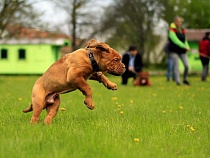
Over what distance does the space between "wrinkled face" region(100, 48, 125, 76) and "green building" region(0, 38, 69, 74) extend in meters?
33.1

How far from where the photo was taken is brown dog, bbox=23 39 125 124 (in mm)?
6391

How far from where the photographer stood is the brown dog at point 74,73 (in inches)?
252

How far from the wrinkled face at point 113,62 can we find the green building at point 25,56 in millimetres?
33118

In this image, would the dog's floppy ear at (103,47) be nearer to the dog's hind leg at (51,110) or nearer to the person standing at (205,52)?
the dog's hind leg at (51,110)

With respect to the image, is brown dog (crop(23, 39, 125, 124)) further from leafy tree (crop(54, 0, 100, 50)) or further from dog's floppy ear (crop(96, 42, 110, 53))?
leafy tree (crop(54, 0, 100, 50))

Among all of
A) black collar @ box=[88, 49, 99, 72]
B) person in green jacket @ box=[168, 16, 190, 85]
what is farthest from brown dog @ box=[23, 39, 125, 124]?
person in green jacket @ box=[168, 16, 190, 85]

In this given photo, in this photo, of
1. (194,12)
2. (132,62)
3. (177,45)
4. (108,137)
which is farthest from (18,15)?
(194,12)

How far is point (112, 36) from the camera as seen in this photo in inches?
2153

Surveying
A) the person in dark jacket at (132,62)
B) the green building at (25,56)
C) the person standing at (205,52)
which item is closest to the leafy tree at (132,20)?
the green building at (25,56)

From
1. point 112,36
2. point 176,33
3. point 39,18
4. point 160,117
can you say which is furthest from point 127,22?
point 160,117

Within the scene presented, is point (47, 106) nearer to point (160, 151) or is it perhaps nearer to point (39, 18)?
point (160, 151)

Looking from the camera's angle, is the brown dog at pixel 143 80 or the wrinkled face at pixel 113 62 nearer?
the wrinkled face at pixel 113 62

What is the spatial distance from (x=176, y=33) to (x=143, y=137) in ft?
42.0

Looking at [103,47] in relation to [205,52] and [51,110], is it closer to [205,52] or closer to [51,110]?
[51,110]
